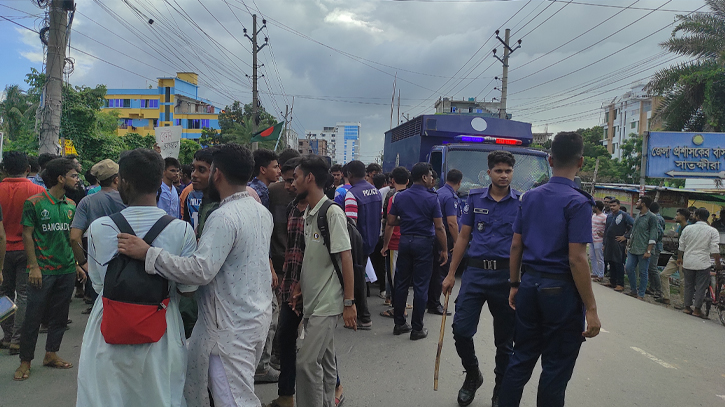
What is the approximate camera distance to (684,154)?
16.7 meters

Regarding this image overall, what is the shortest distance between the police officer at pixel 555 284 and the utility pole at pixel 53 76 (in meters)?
8.92

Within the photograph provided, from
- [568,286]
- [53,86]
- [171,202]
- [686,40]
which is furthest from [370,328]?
[686,40]

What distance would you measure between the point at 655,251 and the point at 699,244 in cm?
161

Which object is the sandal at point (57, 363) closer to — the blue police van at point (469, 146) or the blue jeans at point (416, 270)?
the blue jeans at point (416, 270)

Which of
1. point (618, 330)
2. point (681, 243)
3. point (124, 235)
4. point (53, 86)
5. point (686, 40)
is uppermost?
point (686, 40)

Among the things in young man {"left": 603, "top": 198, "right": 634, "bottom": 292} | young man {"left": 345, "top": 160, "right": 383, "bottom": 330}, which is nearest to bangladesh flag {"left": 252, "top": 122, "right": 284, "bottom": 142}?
young man {"left": 345, "top": 160, "right": 383, "bottom": 330}

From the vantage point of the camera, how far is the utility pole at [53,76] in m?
8.80

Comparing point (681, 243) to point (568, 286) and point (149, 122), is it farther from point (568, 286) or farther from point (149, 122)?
point (149, 122)

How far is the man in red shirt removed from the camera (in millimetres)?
4996

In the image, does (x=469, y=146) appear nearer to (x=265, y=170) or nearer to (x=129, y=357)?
(x=265, y=170)

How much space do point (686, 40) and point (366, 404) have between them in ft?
74.8

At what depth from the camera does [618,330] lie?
277 inches

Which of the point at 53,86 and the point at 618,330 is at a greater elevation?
the point at 53,86

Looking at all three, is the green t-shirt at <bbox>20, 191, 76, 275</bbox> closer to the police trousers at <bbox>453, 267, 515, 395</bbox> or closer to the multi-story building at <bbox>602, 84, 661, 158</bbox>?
the police trousers at <bbox>453, 267, 515, 395</bbox>
